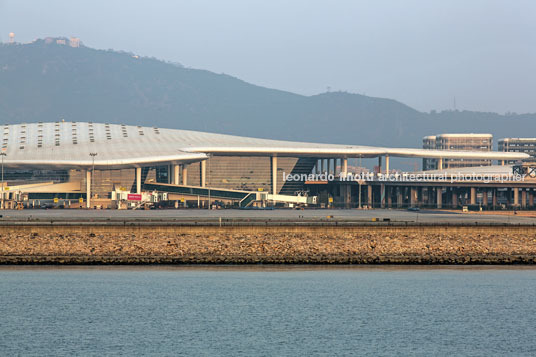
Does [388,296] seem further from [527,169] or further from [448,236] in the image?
[527,169]

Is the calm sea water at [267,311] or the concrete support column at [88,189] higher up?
the concrete support column at [88,189]

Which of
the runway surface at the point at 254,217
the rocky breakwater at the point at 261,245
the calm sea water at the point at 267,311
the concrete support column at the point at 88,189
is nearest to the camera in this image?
the calm sea water at the point at 267,311

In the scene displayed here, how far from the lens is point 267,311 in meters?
55.2

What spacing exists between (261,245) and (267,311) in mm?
22881

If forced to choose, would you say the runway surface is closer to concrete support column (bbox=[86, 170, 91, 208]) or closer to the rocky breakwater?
the rocky breakwater

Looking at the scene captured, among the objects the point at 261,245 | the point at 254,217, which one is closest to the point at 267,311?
the point at 261,245

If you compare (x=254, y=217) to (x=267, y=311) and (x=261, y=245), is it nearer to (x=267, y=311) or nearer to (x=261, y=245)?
(x=261, y=245)

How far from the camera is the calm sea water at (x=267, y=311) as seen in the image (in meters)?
45.5

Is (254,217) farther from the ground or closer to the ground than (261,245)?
farther from the ground

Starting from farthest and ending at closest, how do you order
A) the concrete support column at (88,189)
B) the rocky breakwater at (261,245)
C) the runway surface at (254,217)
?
the concrete support column at (88,189) < the runway surface at (254,217) < the rocky breakwater at (261,245)

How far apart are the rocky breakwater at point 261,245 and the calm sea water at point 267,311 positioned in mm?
3104

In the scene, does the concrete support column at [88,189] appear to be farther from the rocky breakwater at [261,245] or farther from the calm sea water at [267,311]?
the calm sea water at [267,311]

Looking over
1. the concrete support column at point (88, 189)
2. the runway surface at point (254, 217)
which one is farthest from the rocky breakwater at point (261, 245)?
the concrete support column at point (88, 189)

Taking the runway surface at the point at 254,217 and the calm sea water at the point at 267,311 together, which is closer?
the calm sea water at the point at 267,311
